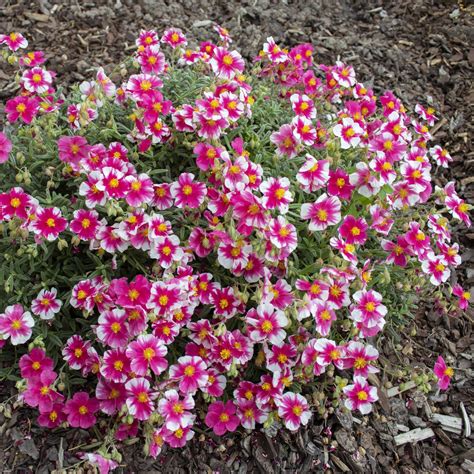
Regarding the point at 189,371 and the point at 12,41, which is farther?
the point at 12,41

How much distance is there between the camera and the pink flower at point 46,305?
314cm

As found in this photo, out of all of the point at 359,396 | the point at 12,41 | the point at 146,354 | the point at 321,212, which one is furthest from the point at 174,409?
the point at 12,41

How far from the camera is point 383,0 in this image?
6.26 metres

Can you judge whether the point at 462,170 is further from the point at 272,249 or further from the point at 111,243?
the point at 111,243

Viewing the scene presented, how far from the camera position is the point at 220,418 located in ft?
10.4

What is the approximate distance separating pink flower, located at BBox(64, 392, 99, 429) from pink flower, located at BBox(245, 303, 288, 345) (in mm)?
901

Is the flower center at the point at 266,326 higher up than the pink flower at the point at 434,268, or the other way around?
the pink flower at the point at 434,268

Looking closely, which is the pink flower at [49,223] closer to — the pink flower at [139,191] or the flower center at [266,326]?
the pink flower at [139,191]

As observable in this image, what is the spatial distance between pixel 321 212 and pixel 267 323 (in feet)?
2.03

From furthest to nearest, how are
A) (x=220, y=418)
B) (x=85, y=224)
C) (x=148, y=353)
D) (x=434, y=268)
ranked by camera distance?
(x=434, y=268) → (x=220, y=418) → (x=85, y=224) → (x=148, y=353)

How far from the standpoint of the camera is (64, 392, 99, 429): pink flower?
3107 mm

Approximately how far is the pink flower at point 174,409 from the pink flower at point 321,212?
1038 millimetres

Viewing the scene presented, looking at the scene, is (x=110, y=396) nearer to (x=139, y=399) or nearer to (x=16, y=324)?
(x=139, y=399)

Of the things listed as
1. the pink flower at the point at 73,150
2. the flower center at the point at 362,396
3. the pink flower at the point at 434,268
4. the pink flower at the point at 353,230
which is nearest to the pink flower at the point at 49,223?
the pink flower at the point at 73,150
